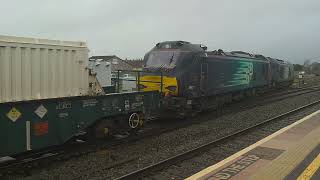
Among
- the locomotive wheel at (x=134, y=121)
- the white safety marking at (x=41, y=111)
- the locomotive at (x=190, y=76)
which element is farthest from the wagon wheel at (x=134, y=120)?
the white safety marking at (x=41, y=111)

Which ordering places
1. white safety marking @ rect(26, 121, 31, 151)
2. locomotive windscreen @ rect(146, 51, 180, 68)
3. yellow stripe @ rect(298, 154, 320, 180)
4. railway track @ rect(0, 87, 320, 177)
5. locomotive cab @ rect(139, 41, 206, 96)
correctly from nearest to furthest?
yellow stripe @ rect(298, 154, 320, 180) < white safety marking @ rect(26, 121, 31, 151) < railway track @ rect(0, 87, 320, 177) < locomotive cab @ rect(139, 41, 206, 96) < locomotive windscreen @ rect(146, 51, 180, 68)

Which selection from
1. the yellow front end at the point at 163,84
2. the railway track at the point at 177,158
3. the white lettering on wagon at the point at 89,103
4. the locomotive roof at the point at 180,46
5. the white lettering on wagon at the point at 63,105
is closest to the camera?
the railway track at the point at 177,158

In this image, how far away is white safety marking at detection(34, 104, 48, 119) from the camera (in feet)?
28.2

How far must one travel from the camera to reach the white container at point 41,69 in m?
8.20

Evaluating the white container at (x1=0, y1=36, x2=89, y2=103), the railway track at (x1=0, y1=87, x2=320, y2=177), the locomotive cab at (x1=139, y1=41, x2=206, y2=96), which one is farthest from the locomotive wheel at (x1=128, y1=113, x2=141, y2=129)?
the locomotive cab at (x1=139, y1=41, x2=206, y2=96)

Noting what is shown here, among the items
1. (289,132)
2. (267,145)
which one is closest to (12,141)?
(267,145)

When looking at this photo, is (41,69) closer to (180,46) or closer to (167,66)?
(167,66)

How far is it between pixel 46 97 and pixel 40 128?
0.70 meters

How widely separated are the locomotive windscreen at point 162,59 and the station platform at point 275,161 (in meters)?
5.76

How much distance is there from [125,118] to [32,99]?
11.9 feet

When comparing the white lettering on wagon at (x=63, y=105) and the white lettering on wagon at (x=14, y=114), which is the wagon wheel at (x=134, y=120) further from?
the white lettering on wagon at (x=14, y=114)

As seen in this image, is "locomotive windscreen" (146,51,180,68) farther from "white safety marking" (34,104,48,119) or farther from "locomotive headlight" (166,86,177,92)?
"white safety marking" (34,104,48,119)

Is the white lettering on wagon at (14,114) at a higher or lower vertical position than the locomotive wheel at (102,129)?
higher

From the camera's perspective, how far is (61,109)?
9.18 metres
